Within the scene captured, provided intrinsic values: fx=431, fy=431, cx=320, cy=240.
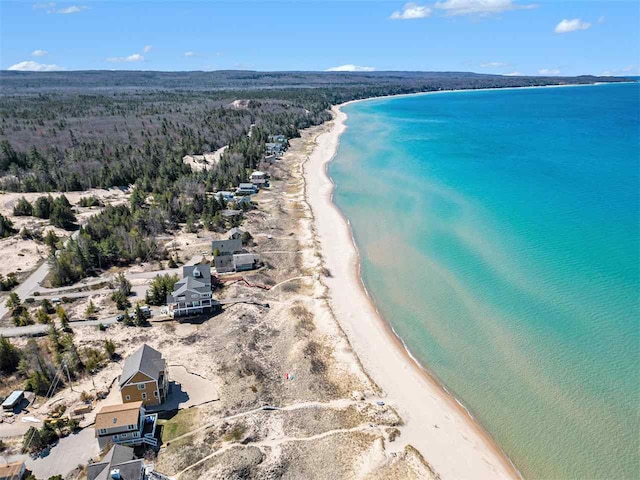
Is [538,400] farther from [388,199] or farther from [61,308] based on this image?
[388,199]

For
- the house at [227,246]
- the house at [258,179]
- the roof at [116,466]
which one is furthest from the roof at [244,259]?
the house at [258,179]

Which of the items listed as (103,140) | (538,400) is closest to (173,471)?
(538,400)

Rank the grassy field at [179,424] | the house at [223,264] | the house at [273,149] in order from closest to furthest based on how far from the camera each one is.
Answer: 1. the grassy field at [179,424]
2. the house at [223,264]
3. the house at [273,149]

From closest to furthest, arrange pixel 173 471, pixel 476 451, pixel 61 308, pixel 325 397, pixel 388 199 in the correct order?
pixel 173 471
pixel 476 451
pixel 325 397
pixel 61 308
pixel 388 199

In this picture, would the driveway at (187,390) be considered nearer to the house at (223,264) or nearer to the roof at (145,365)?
the roof at (145,365)

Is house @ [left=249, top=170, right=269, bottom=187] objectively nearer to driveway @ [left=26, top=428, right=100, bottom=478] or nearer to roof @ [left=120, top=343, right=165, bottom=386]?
roof @ [left=120, top=343, right=165, bottom=386]

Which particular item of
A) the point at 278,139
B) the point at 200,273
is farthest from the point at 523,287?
the point at 278,139
